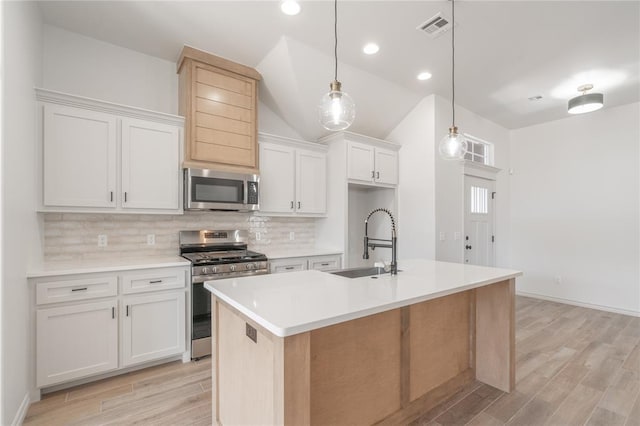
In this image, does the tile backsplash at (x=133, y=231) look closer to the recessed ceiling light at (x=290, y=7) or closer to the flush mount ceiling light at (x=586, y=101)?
the recessed ceiling light at (x=290, y=7)

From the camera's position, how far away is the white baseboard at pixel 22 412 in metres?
1.88

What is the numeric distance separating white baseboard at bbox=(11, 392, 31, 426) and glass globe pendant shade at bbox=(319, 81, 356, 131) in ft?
8.77

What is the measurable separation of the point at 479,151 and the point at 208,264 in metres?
4.56

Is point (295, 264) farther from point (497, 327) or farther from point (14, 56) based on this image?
point (14, 56)

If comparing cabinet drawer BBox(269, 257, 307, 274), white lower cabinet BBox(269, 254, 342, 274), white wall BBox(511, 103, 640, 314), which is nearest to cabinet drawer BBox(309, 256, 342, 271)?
white lower cabinet BBox(269, 254, 342, 274)

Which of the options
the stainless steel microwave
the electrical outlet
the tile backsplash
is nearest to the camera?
the electrical outlet

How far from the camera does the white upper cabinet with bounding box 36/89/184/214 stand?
8.11ft

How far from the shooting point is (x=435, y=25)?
106 inches

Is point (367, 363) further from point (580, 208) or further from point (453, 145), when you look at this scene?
point (580, 208)

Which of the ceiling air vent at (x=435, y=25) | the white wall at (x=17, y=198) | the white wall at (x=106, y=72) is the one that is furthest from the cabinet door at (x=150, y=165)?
the ceiling air vent at (x=435, y=25)

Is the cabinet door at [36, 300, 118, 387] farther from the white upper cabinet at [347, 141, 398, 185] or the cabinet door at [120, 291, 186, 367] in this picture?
the white upper cabinet at [347, 141, 398, 185]

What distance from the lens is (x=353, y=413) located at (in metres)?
1.75

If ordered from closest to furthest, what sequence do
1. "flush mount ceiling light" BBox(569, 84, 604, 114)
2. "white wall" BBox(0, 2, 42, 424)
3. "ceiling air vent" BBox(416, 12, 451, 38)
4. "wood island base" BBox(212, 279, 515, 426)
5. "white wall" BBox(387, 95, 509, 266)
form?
"wood island base" BBox(212, 279, 515, 426), "white wall" BBox(0, 2, 42, 424), "ceiling air vent" BBox(416, 12, 451, 38), "flush mount ceiling light" BBox(569, 84, 604, 114), "white wall" BBox(387, 95, 509, 266)

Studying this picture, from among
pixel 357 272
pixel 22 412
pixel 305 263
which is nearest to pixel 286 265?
pixel 305 263
